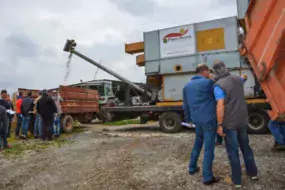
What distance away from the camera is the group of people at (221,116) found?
357 cm

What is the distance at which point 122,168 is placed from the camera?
4.79m

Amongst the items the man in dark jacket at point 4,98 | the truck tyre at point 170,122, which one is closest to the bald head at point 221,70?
the truck tyre at point 170,122

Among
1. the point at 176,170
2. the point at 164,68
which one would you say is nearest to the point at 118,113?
the point at 164,68

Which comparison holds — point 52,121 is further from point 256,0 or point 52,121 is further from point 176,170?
point 256,0

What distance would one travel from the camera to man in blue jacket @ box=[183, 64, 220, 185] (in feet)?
12.4

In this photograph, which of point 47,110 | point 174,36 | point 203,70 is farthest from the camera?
point 174,36

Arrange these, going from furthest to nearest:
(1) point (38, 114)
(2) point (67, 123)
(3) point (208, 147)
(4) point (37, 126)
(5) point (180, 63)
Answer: (2) point (67, 123)
(5) point (180, 63)
(4) point (37, 126)
(1) point (38, 114)
(3) point (208, 147)

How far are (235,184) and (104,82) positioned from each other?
13083mm

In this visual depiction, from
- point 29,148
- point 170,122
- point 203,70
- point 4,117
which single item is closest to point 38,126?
point 4,117

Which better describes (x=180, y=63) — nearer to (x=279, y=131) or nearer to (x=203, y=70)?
(x=279, y=131)

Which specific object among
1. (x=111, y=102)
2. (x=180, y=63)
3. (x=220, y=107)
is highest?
(x=180, y=63)

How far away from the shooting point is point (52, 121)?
345 inches

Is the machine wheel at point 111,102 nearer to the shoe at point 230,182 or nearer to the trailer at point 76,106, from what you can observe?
the trailer at point 76,106

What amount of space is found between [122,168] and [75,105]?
705cm
